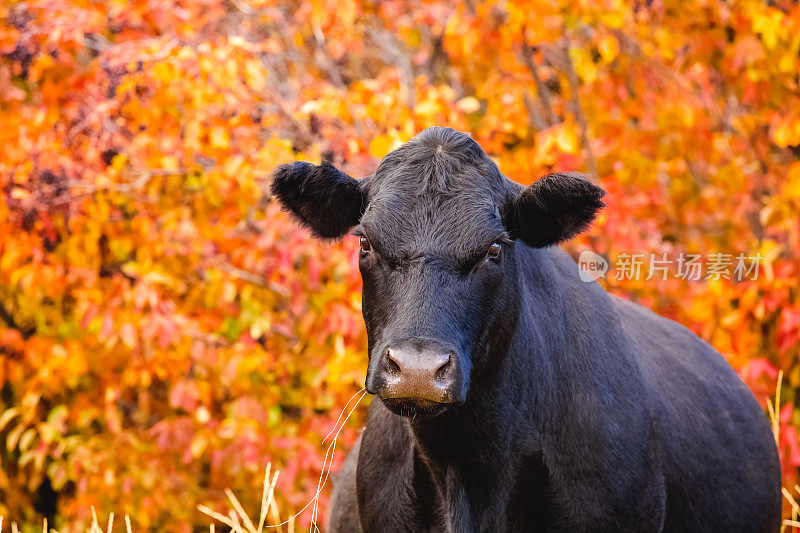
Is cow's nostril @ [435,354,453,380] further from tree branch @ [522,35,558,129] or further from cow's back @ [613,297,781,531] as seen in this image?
tree branch @ [522,35,558,129]

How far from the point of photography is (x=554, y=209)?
2.79m

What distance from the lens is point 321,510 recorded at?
6129mm

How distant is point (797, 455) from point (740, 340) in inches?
31.4

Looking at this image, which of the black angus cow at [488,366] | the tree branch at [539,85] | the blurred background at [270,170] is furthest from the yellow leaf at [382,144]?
the black angus cow at [488,366]

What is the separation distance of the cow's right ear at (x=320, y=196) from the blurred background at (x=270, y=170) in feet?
6.87

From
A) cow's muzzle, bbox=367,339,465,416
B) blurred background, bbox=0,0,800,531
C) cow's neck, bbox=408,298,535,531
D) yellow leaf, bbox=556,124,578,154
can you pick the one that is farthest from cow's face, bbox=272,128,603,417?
blurred background, bbox=0,0,800,531

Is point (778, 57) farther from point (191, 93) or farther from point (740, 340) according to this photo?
point (191, 93)

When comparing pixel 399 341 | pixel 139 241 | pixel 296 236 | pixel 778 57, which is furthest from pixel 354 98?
pixel 399 341

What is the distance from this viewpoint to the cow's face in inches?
90.5

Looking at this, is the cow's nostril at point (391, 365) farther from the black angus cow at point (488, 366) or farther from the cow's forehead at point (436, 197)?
the cow's forehead at point (436, 197)

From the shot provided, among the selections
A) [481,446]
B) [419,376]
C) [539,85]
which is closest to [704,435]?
[481,446]

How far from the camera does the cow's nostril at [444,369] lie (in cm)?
225

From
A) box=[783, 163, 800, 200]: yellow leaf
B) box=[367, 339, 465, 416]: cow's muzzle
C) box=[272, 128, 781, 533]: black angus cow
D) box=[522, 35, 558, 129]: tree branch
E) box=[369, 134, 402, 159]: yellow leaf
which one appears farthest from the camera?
box=[522, 35, 558, 129]: tree branch

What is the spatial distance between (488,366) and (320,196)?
0.81 metres
